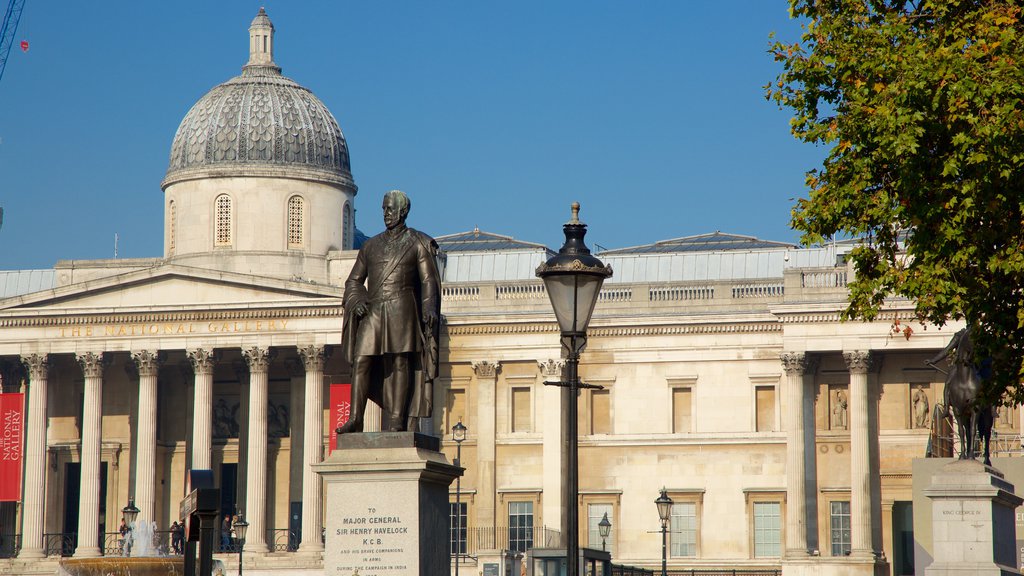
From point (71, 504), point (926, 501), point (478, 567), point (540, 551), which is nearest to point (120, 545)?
point (71, 504)

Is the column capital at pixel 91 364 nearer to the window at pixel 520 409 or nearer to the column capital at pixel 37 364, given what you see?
the column capital at pixel 37 364

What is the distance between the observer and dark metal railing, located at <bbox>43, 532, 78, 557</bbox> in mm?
71812

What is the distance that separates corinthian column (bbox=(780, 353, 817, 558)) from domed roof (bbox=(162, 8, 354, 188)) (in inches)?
799

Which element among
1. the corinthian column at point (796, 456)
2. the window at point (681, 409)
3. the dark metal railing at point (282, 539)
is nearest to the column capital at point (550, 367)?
the window at point (681, 409)

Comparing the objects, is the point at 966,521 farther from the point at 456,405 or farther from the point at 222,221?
the point at 222,221

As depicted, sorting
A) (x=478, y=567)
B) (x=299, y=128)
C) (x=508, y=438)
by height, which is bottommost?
(x=478, y=567)

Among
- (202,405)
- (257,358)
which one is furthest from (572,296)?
(202,405)

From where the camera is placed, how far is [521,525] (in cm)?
7012

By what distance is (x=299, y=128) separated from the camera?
75.6 meters

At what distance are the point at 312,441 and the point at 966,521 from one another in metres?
40.0

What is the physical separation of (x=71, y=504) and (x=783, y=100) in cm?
5175

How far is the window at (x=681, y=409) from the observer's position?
2744 inches

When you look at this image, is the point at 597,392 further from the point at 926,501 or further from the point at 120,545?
the point at 926,501

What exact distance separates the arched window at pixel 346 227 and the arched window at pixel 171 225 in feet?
A: 21.3
